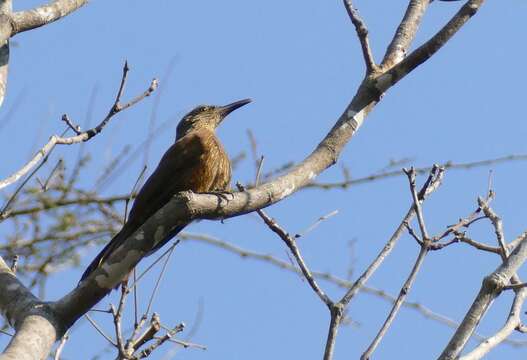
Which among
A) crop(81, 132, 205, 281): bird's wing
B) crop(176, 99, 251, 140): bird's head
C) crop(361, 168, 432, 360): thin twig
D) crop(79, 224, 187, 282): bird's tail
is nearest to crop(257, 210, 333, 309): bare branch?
crop(361, 168, 432, 360): thin twig

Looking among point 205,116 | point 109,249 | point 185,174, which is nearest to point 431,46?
point 109,249

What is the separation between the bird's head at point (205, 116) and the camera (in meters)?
6.55

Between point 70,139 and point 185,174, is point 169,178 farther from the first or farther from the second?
point 70,139

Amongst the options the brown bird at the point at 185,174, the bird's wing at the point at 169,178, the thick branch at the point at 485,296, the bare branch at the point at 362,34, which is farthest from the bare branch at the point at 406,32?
the bird's wing at the point at 169,178

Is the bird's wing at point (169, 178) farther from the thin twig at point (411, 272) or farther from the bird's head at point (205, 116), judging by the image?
the thin twig at point (411, 272)

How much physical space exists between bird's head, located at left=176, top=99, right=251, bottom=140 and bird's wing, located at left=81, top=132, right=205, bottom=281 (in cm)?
80

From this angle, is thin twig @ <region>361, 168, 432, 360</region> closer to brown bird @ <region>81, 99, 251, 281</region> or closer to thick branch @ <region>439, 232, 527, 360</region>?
thick branch @ <region>439, 232, 527, 360</region>

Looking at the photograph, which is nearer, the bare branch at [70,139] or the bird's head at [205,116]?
the bare branch at [70,139]

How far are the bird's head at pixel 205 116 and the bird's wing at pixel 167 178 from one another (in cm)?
80

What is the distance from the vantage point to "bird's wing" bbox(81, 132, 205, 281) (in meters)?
4.88

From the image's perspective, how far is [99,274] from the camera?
319 centimetres

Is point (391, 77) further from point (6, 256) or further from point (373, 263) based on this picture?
point (6, 256)

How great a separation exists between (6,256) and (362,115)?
2651mm

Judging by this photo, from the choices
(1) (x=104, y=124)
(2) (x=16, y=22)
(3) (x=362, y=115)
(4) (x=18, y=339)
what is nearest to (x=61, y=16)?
(2) (x=16, y=22)
